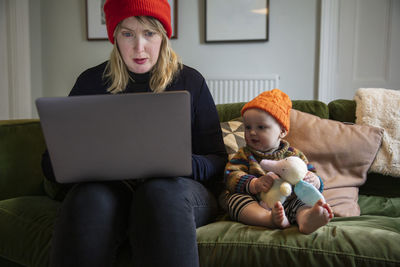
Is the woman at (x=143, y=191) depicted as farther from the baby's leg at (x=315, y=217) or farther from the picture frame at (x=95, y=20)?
the picture frame at (x=95, y=20)

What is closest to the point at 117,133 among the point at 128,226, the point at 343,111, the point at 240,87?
the point at 128,226

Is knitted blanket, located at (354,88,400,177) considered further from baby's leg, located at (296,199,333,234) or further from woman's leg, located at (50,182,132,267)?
woman's leg, located at (50,182,132,267)

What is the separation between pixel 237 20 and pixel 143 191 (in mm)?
2184

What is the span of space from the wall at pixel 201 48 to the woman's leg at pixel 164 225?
2.03 meters

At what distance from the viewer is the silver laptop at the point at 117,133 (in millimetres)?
719

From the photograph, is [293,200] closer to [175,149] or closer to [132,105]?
[175,149]

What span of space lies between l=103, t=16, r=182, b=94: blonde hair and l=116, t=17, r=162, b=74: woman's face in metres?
0.02

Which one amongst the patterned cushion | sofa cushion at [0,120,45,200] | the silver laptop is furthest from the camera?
the patterned cushion

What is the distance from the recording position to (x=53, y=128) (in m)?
0.75

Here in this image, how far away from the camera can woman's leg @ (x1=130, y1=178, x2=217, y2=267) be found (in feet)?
2.44

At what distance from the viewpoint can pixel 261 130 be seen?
3.59 ft


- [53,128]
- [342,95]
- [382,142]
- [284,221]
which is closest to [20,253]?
[53,128]

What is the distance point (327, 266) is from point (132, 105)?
604mm

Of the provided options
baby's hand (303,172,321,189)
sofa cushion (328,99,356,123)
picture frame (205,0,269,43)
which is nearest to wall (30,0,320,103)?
picture frame (205,0,269,43)
